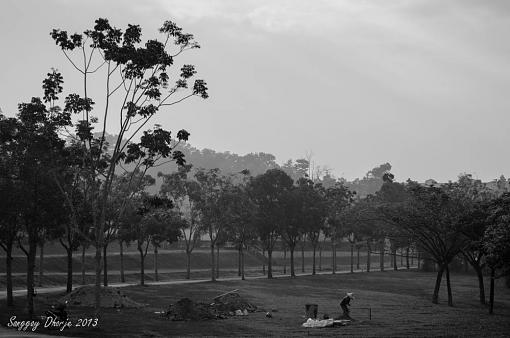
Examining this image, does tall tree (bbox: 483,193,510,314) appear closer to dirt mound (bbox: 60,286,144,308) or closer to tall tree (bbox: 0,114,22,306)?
dirt mound (bbox: 60,286,144,308)

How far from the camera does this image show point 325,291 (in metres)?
68.2

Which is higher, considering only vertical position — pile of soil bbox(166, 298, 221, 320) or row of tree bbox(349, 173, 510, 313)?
row of tree bbox(349, 173, 510, 313)

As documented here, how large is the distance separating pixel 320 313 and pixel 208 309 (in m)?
8.48

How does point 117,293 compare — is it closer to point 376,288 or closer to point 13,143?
point 13,143

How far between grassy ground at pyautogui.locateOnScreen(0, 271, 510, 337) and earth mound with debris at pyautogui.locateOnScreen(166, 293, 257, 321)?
108cm

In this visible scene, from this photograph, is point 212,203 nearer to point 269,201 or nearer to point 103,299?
point 269,201

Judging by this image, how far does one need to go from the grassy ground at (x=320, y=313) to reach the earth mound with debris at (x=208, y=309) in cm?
108

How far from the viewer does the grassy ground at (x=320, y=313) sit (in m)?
35.1

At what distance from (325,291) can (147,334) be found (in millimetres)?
36948

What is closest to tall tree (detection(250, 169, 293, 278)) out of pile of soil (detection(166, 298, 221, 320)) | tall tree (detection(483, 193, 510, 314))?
pile of soil (detection(166, 298, 221, 320))

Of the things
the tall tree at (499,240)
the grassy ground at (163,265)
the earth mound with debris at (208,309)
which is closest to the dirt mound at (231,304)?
the earth mound with debris at (208,309)

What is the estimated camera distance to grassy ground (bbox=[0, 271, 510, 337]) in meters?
35.1

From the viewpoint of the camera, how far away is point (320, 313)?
45.9 m

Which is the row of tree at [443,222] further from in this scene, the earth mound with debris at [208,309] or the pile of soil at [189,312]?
the pile of soil at [189,312]
